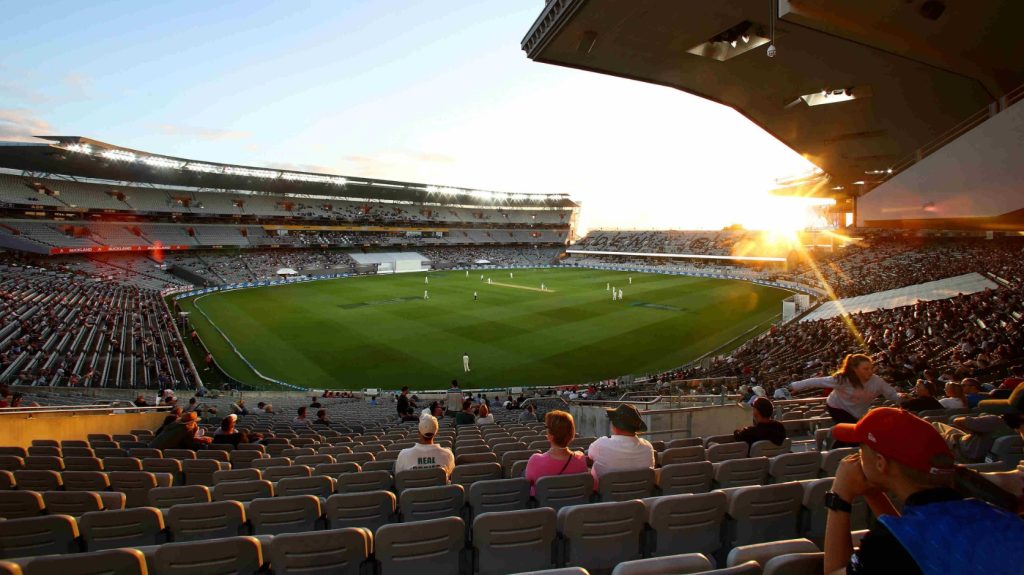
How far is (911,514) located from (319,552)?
2.97 metres

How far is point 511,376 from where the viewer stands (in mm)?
23891

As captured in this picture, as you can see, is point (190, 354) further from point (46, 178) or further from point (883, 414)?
point (46, 178)

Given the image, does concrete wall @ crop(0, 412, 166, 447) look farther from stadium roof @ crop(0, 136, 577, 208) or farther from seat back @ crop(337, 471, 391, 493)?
stadium roof @ crop(0, 136, 577, 208)

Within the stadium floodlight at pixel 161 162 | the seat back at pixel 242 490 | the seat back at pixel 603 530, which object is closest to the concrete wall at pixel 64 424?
the seat back at pixel 242 490

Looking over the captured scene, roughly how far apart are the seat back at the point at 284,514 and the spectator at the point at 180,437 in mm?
5070

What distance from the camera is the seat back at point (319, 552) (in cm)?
293

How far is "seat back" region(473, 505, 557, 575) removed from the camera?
130 inches

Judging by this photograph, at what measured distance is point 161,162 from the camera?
53.5 meters

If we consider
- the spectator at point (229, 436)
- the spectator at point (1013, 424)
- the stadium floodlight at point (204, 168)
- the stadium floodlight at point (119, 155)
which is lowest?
the spectator at point (229, 436)

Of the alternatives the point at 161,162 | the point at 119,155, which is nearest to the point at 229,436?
the point at 119,155

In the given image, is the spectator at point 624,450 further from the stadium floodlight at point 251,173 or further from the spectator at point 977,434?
the stadium floodlight at point 251,173

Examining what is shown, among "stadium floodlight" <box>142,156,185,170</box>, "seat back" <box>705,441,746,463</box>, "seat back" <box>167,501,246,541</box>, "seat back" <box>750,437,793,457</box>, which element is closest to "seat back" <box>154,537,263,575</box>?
"seat back" <box>167,501,246,541</box>

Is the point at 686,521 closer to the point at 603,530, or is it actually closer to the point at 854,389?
the point at 603,530

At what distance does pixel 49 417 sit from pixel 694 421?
13.4 metres
